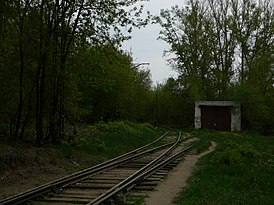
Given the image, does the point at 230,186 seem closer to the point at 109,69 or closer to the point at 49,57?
the point at 49,57

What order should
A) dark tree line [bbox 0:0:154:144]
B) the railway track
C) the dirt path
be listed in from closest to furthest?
the railway track → the dirt path → dark tree line [bbox 0:0:154:144]

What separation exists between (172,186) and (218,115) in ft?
148

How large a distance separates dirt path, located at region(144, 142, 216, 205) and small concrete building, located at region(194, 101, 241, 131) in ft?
119

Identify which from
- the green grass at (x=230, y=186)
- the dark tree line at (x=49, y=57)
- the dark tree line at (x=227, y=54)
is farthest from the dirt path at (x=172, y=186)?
the dark tree line at (x=227, y=54)

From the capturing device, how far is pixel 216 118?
193 ft

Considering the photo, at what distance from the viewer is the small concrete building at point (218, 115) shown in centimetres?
5647

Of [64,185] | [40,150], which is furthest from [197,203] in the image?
[40,150]

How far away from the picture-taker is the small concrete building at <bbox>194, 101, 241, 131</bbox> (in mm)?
56469

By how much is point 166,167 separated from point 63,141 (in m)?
7.98

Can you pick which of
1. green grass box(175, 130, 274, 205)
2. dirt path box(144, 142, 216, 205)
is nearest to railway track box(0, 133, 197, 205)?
dirt path box(144, 142, 216, 205)

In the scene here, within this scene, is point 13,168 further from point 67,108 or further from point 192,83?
point 192,83

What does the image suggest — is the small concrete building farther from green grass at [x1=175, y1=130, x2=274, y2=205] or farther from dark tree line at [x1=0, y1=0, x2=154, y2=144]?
green grass at [x1=175, y1=130, x2=274, y2=205]

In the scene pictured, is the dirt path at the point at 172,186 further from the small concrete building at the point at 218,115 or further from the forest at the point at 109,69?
the small concrete building at the point at 218,115

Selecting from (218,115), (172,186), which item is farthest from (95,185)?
A: (218,115)
